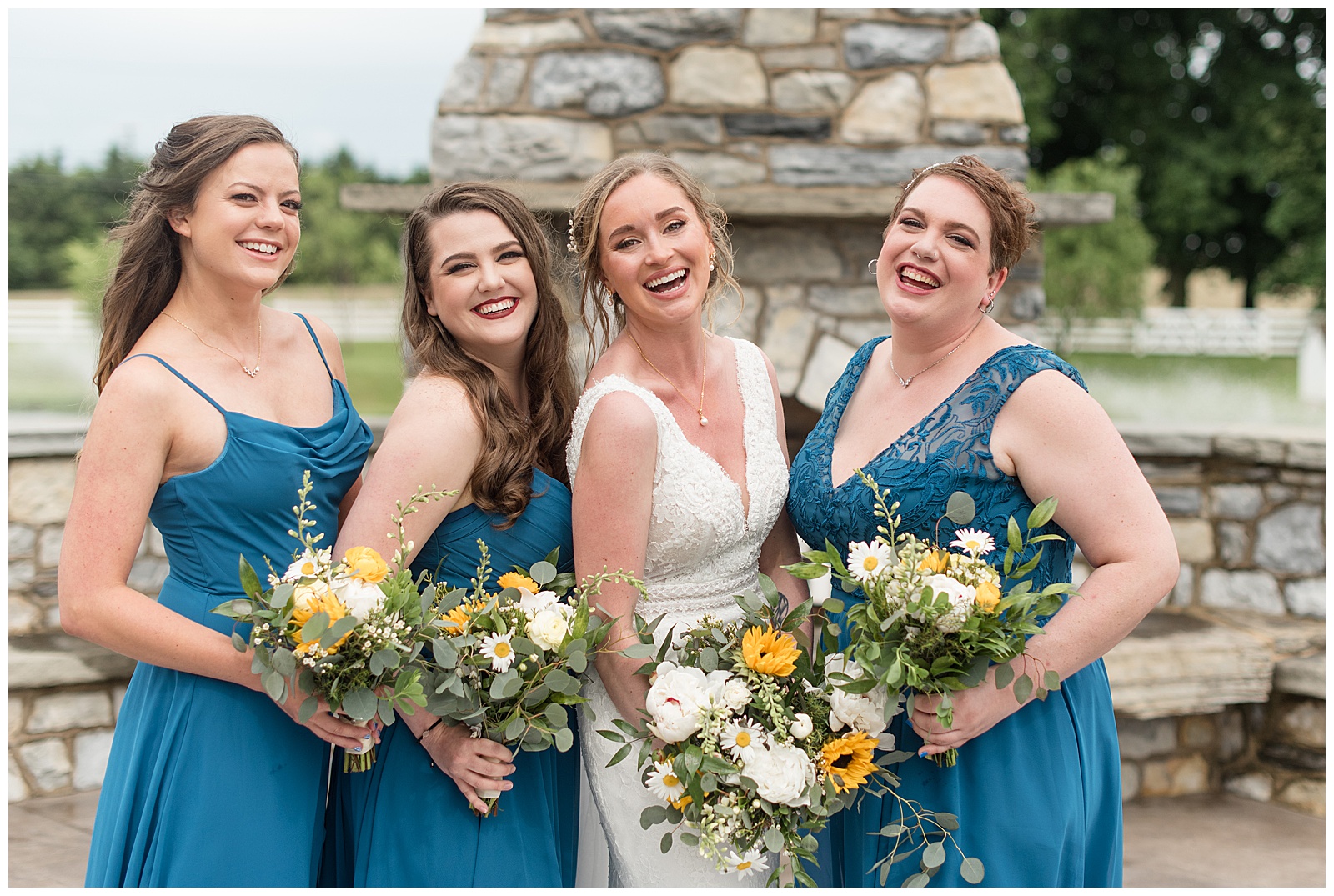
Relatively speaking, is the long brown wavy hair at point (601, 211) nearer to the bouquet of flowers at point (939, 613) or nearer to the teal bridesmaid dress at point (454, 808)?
the teal bridesmaid dress at point (454, 808)

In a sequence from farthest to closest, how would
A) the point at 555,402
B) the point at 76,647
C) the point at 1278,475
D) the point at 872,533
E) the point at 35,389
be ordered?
the point at 35,389
the point at 1278,475
the point at 76,647
the point at 555,402
the point at 872,533

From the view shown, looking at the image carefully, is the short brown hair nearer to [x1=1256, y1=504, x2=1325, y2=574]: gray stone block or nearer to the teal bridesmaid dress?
the teal bridesmaid dress

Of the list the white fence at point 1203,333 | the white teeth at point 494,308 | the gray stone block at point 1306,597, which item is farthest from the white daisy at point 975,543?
the white fence at point 1203,333

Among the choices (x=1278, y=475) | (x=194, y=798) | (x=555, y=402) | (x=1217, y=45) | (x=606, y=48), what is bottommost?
(x=194, y=798)

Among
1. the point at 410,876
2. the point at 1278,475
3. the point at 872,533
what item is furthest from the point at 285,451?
the point at 1278,475


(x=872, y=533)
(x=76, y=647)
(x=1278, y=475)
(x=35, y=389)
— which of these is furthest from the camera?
(x=35, y=389)

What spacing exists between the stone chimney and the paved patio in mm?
2678

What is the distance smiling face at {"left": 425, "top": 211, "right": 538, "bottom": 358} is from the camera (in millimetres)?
2303

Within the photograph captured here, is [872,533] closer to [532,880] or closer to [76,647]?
[532,880]

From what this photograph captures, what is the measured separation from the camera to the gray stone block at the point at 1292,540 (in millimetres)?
5324

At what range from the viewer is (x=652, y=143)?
562cm

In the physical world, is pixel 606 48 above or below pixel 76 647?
above

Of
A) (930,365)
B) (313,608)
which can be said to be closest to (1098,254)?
(930,365)

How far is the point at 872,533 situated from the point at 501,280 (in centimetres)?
100
